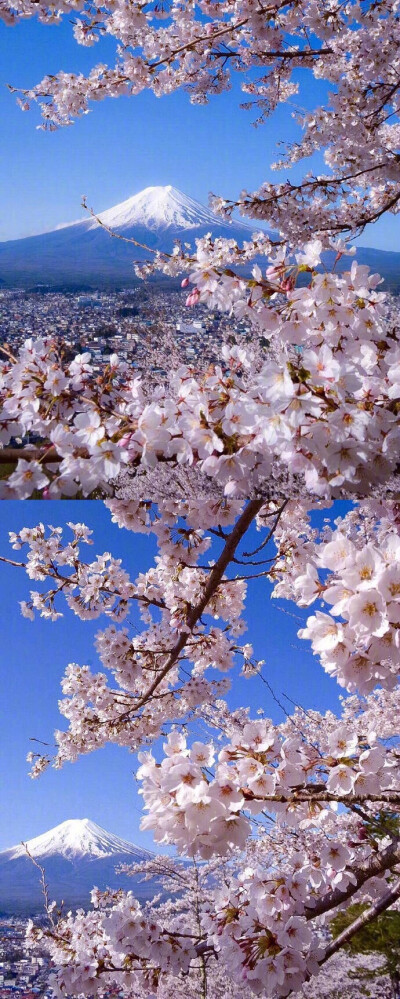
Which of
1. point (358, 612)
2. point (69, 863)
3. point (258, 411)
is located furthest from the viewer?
point (69, 863)

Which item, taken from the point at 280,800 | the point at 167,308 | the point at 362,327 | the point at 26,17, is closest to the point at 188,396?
the point at 362,327

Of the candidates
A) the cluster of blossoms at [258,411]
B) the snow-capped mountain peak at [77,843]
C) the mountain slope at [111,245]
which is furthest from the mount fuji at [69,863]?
the cluster of blossoms at [258,411]

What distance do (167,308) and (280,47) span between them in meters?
4.85

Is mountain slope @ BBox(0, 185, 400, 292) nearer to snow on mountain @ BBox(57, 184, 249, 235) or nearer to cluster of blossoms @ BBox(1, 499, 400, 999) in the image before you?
snow on mountain @ BBox(57, 184, 249, 235)

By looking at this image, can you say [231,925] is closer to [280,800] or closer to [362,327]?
[280,800]

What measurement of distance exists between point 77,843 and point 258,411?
790 inches

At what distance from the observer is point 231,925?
186 centimetres

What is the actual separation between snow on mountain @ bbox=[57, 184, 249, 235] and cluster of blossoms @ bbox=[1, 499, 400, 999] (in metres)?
16.1

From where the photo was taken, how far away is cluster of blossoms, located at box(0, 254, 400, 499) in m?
1.22

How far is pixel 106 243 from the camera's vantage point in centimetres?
2006

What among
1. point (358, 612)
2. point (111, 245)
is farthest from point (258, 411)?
point (111, 245)

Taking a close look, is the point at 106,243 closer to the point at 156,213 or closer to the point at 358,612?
the point at 156,213

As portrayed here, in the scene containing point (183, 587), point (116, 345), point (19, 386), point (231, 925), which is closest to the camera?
point (19, 386)

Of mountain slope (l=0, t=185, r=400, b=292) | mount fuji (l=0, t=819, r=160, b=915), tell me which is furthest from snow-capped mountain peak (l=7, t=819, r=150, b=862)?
mountain slope (l=0, t=185, r=400, b=292)
